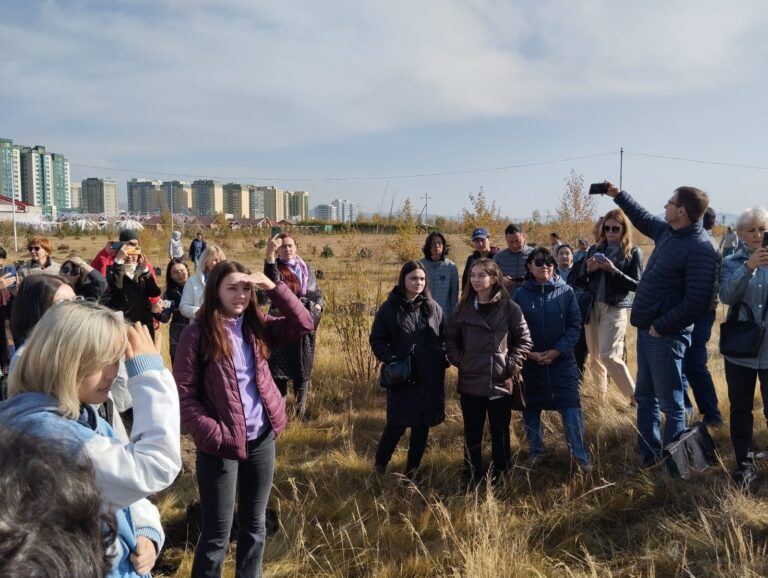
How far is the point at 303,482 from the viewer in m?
4.05

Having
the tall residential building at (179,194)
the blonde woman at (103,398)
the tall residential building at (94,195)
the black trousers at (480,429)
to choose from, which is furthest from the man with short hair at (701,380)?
the tall residential building at (94,195)

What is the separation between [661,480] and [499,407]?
1.07m

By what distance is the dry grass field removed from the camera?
286cm

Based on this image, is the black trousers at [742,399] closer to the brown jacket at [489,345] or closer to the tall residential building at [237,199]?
the brown jacket at [489,345]

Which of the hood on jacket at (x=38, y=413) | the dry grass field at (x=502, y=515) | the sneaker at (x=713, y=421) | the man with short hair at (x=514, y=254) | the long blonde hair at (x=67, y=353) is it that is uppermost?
the man with short hair at (x=514, y=254)

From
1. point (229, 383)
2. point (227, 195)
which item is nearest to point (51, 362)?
point (229, 383)

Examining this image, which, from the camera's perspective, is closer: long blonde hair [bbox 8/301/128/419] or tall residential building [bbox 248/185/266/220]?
long blonde hair [bbox 8/301/128/419]

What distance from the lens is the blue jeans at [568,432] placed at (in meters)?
4.03

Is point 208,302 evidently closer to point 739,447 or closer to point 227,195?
point 739,447

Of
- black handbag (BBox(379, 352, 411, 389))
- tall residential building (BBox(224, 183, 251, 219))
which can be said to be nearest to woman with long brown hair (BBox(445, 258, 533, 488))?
black handbag (BBox(379, 352, 411, 389))

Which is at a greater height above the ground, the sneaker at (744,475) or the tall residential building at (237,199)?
the tall residential building at (237,199)

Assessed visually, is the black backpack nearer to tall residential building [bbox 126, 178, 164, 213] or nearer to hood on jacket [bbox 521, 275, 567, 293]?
hood on jacket [bbox 521, 275, 567, 293]

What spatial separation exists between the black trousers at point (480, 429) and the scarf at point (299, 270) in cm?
192

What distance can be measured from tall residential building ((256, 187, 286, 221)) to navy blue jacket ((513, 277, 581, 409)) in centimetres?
12401
